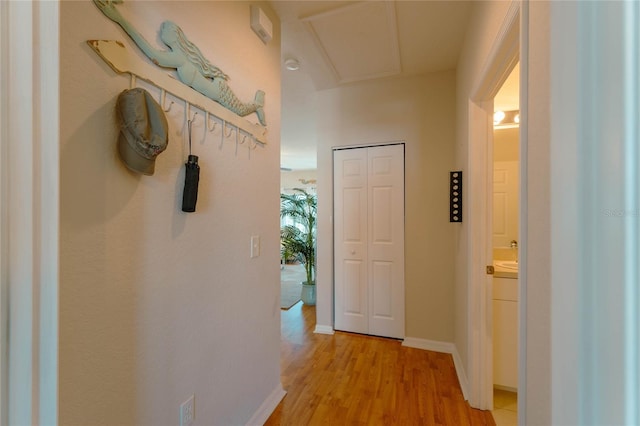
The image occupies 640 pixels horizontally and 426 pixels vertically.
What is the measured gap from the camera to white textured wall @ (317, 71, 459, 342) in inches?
97.0

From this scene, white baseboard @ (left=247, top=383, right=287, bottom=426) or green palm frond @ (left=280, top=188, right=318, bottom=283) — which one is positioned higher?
green palm frond @ (left=280, top=188, right=318, bottom=283)

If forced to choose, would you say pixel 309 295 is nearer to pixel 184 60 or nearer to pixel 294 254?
pixel 294 254

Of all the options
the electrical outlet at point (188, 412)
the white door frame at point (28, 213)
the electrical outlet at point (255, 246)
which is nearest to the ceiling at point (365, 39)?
the electrical outlet at point (255, 246)

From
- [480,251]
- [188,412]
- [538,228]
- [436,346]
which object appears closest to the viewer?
[538,228]

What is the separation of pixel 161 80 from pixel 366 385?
7.17 feet

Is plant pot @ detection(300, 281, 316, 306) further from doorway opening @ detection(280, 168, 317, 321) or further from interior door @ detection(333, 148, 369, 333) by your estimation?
interior door @ detection(333, 148, 369, 333)

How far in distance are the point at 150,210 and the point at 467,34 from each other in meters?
2.26

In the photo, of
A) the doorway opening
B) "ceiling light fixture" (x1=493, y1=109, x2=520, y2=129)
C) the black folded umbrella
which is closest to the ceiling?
"ceiling light fixture" (x1=493, y1=109, x2=520, y2=129)

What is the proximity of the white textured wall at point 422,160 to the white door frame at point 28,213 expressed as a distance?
2527 millimetres

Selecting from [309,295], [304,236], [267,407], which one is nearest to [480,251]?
[267,407]

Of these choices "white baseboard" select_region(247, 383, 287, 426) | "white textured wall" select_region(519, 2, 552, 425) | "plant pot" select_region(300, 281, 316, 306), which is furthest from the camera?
"plant pot" select_region(300, 281, 316, 306)

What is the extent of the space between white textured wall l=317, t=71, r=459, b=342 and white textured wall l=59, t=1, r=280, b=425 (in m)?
1.32

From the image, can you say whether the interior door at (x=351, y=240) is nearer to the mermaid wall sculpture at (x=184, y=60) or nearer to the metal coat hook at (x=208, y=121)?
the mermaid wall sculpture at (x=184, y=60)

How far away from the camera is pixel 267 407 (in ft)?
5.41
